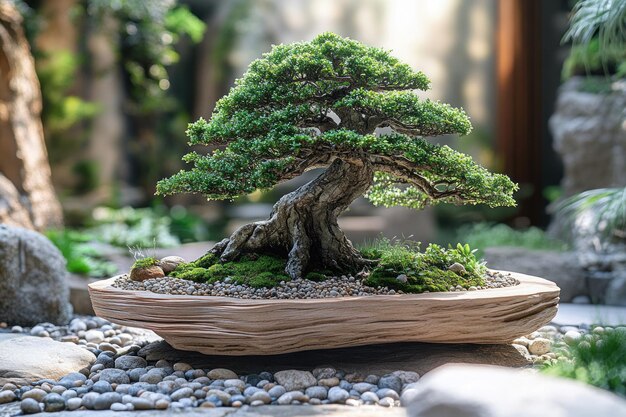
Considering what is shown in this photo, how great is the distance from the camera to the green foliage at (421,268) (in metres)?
3.20

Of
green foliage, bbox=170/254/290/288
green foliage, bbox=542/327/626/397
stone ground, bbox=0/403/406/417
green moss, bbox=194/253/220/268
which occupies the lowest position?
stone ground, bbox=0/403/406/417

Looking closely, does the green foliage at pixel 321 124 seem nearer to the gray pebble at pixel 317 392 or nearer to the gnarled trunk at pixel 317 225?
the gnarled trunk at pixel 317 225

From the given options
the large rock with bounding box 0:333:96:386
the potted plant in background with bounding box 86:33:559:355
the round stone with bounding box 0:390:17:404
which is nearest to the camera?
the round stone with bounding box 0:390:17:404

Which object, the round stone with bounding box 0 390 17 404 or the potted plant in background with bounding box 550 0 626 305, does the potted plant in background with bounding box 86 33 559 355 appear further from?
the potted plant in background with bounding box 550 0 626 305

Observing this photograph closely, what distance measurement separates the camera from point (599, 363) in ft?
8.58

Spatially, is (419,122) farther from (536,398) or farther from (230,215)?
(230,215)

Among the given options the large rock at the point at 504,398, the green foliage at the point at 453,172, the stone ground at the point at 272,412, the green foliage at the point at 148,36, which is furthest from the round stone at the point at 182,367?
the green foliage at the point at 148,36

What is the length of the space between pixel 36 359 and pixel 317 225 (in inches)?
58.5

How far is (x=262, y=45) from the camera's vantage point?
8844mm

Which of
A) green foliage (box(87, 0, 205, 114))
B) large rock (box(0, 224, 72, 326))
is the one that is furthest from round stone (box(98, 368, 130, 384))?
green foliage (box(87, 0, 205, 114))

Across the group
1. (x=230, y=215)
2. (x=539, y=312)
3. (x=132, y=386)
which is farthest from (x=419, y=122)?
(x=230, y=215)

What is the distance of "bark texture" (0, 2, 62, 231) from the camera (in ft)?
20.1

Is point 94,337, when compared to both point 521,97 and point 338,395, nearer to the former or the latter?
point 338,395

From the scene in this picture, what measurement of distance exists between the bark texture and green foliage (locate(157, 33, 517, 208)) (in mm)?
3303
